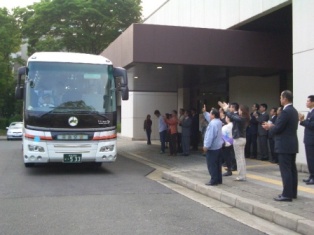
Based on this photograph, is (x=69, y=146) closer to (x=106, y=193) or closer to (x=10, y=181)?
(x=10, y=181)

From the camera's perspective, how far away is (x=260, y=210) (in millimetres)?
7156

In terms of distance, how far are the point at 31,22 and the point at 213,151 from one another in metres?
34.8

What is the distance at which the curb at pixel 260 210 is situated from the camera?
242 inches

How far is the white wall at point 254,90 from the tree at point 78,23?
73.5 feet

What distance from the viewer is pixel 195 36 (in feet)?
47.9

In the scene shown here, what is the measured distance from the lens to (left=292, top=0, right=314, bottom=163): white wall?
37.7ft

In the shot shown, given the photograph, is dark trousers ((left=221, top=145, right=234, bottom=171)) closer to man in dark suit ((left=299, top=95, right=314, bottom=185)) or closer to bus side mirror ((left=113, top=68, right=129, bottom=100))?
man in dark suit ((left=299, top=95, right=314, bottom=185))

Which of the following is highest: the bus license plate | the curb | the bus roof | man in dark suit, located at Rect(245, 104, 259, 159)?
the bus roof

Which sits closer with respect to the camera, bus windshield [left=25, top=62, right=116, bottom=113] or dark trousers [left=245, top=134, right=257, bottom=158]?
bus windshield [left=25, top=62, right=116, bottom=113]

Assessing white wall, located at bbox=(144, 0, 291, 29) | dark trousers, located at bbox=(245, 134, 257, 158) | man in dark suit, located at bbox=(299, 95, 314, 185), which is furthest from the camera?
dark trousers, located at bbox=(245, 134, 257, 158)

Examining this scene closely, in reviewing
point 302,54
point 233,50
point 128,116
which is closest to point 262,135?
point 233,50

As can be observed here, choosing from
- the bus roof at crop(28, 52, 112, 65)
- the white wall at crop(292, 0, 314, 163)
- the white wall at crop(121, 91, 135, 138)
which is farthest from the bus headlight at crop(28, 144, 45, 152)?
the white wall at crop(121, 91, 135, 138)

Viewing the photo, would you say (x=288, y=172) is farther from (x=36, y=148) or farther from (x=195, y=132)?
(x=195, y=132)

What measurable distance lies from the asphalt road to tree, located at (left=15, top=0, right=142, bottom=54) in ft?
92.9
